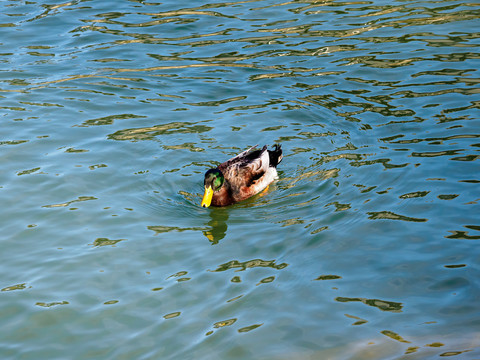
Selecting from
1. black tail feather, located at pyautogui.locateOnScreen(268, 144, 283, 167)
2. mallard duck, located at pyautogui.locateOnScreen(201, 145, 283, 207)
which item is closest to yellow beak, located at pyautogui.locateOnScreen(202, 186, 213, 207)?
mallard duck, located at pyautogui.locateOnScreen(201, 145, 283, 207)

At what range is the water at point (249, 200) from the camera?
621 centimetres

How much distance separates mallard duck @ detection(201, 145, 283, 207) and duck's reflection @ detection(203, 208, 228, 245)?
146 mm

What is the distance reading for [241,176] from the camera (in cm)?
922

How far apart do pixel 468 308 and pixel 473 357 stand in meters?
0.82

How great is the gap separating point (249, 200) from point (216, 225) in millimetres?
1068

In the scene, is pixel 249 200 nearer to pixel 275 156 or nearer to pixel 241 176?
pixel 241 176

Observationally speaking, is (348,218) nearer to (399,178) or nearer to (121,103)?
(399,178)

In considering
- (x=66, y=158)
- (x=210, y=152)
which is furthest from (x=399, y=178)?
(x=66, y=158)

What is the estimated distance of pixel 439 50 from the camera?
1305 centimetres

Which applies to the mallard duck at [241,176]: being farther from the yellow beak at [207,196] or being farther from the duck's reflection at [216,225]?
the duck's reflection at [216,225]

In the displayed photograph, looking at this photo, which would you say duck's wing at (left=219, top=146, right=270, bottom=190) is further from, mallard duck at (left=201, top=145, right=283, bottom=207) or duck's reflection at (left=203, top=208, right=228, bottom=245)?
duck's reflection at (left=203, top=208, right=228, bottom=245)

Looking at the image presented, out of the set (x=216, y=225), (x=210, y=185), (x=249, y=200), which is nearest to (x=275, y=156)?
(x=249, y=200)

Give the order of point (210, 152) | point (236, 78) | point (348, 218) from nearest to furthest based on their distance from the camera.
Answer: point (348, 218)
point (210, 152)
point (236, 78)

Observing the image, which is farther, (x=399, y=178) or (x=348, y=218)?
(x=399, y=178)
